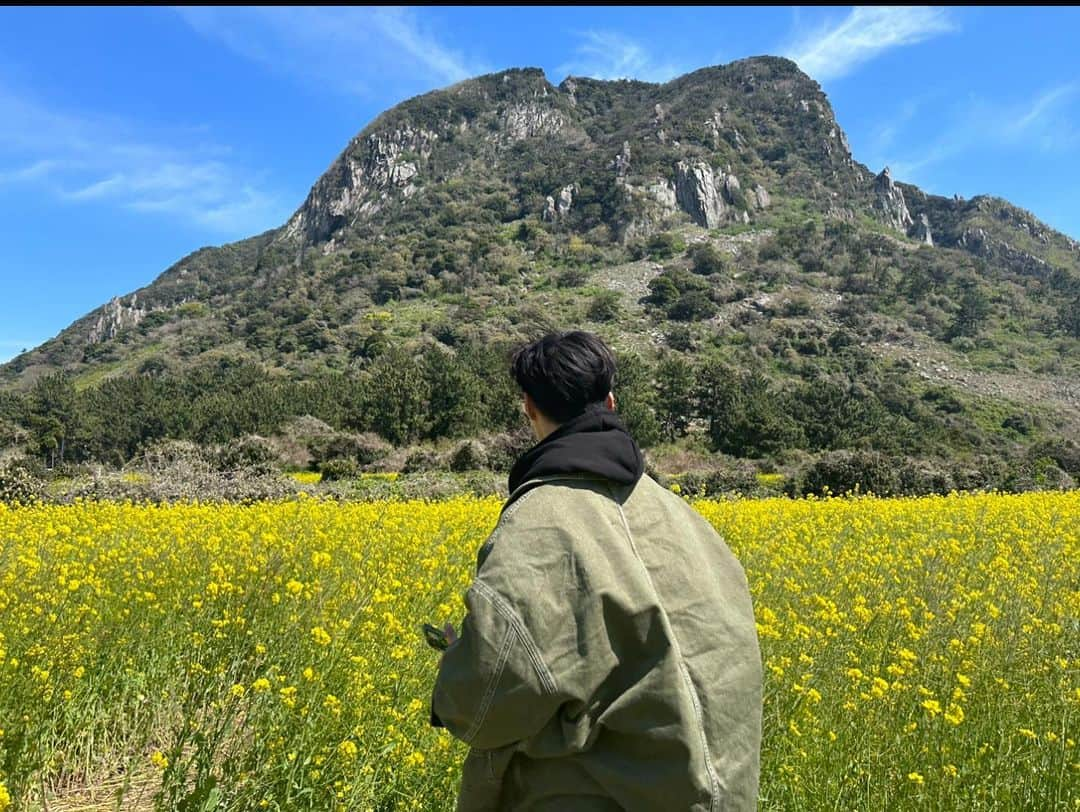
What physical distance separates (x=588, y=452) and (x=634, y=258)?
257ft

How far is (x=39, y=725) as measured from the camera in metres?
2.73

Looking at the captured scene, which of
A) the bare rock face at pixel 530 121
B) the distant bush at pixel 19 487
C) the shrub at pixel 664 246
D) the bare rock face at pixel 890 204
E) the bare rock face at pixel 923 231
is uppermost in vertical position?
the bare rock face at pixel 530 121

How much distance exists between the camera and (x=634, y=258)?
77.6m

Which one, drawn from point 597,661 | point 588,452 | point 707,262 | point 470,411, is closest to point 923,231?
point 707,262

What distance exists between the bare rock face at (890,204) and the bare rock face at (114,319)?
10071 cm

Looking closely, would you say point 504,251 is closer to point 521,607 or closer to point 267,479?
point 267,479

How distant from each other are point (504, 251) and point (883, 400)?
47.6m

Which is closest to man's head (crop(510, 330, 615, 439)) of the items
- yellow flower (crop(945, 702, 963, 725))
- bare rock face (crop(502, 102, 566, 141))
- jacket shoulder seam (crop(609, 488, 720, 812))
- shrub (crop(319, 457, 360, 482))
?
jacket shoulder seam (crop(609, 488, 720, 812))

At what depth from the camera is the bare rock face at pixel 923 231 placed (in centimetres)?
9844

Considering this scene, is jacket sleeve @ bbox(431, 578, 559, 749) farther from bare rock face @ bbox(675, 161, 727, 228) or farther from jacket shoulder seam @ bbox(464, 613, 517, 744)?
bare rock face @ bbox(675, 161, 727, 228)

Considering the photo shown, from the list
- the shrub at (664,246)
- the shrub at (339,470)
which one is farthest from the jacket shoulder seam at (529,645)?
the shrub at (664,246)

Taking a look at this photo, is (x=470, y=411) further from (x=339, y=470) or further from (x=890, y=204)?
(x=890, y=204)

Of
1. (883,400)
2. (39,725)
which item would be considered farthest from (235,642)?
(883,400)

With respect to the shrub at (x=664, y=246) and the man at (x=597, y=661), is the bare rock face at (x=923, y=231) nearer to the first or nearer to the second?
the shrub at (x=664, y=246)
